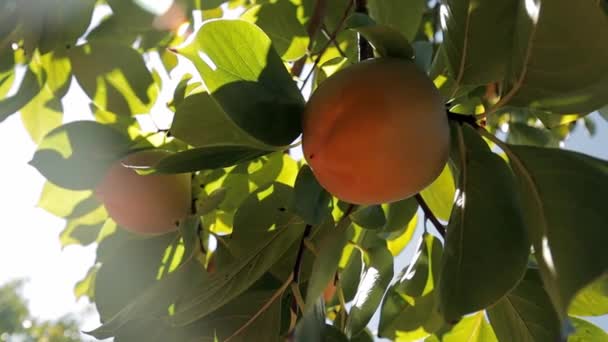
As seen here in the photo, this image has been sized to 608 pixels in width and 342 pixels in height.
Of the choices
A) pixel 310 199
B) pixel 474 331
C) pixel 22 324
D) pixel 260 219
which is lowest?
pixel 22 324

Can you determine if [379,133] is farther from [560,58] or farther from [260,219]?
[260,219]

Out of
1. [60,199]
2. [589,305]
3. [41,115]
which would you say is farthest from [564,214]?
[41,115]

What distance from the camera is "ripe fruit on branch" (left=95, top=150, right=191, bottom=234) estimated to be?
1.04 metres

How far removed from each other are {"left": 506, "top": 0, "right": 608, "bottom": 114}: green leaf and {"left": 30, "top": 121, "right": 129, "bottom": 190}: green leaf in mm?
682

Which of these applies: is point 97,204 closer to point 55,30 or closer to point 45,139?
point 45,139

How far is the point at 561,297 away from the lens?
0.52 meters

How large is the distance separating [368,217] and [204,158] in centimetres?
27

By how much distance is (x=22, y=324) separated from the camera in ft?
15.6

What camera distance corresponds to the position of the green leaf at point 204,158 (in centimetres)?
74

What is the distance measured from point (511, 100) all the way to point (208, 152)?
1.06ft

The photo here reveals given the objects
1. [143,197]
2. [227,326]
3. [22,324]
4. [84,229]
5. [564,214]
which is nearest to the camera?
[564,214]

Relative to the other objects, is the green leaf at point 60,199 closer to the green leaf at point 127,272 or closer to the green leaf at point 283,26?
the green leaf at point 127,272

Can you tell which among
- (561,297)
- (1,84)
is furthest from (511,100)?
(1,84)

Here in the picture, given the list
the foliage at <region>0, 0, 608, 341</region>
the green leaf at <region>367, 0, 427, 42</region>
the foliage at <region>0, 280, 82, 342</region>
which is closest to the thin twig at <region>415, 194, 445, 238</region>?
the foliage at <region>0, 0, 608, 341</region>
